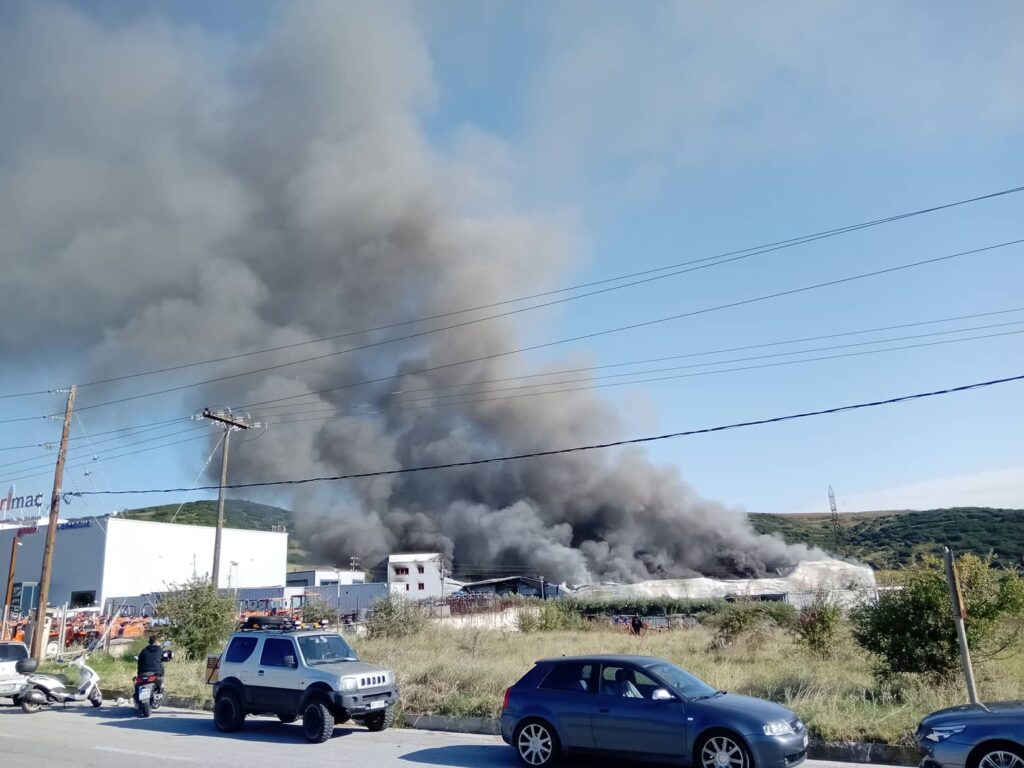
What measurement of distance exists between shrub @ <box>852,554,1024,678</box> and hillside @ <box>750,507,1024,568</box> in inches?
2460

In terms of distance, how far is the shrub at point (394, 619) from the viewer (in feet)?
80.7

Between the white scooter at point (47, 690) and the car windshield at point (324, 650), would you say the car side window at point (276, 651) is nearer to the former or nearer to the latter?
the car windshield at point (324, 650)

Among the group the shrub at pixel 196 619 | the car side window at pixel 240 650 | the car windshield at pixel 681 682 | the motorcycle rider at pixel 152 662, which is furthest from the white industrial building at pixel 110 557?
the car windshield at pixel 681 682

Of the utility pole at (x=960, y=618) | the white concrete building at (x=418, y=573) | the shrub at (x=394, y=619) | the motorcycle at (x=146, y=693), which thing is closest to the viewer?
the utility pole at (x=960, y=618)

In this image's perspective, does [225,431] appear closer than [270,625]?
No

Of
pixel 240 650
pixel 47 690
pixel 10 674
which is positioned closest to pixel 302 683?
pixel 240 650

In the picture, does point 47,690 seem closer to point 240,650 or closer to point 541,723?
point 240,650

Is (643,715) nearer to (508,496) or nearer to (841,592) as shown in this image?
(841,592)

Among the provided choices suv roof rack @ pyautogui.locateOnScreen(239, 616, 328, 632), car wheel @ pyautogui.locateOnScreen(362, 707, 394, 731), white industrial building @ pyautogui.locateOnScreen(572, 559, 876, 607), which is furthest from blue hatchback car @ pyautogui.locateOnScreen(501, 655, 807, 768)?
white industrial building @ pyautogui.locateOnScreen(572, 559, 876, 607)

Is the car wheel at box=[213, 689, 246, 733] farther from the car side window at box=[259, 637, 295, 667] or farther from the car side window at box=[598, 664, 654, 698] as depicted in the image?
the car side window at box=[598, 664, 654, 698]

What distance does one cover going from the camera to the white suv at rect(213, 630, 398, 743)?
9.88m

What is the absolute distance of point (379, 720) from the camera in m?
10.6

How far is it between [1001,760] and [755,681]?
577cm

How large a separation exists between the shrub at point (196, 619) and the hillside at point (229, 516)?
68.9m
